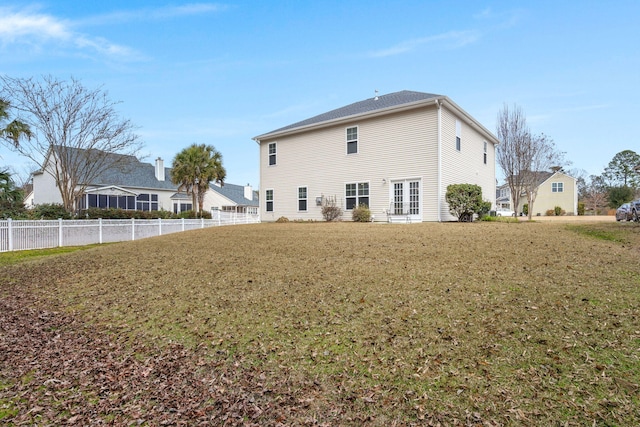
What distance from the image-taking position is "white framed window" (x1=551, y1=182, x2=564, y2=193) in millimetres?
34969

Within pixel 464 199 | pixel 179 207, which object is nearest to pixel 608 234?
pixel 464 199

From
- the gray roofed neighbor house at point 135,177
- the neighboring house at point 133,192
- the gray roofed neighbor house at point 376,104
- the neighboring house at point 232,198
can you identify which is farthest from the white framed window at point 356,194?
the neighboring house at point 232,198

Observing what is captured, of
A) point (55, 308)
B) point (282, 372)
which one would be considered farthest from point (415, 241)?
point (55, 308)

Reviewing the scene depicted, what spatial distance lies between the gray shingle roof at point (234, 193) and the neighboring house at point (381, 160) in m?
19.8

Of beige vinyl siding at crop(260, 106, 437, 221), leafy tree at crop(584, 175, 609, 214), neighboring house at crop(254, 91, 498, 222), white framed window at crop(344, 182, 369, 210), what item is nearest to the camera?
neighboring house at crop(254, 91, 498, 222)

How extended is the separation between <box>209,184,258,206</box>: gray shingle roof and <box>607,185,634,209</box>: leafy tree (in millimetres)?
39893

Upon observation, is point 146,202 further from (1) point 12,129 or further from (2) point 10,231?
(2) point 10,231

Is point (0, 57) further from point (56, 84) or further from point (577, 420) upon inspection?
point (577, 420)

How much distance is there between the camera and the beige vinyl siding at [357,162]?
1386cm

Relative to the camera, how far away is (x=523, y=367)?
2758mm

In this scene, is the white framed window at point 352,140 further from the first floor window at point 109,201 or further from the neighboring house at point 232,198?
the first floor window at point 109,201

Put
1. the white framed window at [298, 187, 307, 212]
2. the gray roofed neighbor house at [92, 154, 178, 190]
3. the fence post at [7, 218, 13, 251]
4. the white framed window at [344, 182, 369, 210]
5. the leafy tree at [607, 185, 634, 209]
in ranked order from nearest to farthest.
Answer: the fence post at [7, 218, 13, 251]
the white framed window at [344, 182, 369, 210]
the white framed window at [298, 187, 307, 212]
the gray roofed neighbor house at [92, 154, 178, 190]
the leafy tree at [607, 185, 634, 209]

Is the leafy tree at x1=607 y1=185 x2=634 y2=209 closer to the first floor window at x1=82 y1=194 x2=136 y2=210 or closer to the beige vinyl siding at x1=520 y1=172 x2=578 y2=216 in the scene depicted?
the beige vinyl siding at x1=520 y1=172 x2=578 y2=216

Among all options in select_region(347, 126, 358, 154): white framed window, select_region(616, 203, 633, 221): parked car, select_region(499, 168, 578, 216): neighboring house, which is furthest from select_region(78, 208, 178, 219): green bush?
select_region(499, 168, 578, 216): neighboring house
